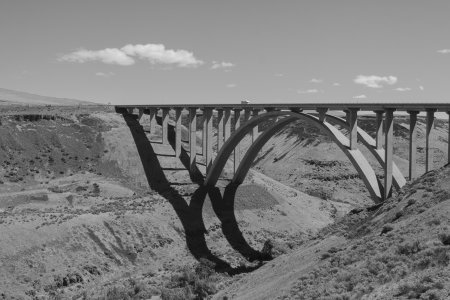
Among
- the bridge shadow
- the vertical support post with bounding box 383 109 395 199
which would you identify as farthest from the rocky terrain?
the vertical support post with bounding box 383 109 395 199

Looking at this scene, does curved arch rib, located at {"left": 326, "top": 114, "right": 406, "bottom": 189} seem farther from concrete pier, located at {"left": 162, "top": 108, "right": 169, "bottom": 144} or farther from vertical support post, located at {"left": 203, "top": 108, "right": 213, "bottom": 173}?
concrete pier, located at {"left": 162, "top": 108, "right": 169, "bottom": 144}

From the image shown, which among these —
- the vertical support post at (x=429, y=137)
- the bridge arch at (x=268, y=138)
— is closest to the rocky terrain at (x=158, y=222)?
the bridge arch at (x=268, y=138)

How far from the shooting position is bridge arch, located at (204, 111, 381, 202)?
3747 cm

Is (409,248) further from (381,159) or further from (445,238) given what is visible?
(381,159)

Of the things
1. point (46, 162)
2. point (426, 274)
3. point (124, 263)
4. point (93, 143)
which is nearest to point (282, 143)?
point (93, 143)

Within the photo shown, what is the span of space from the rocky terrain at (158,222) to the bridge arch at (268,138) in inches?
73.4

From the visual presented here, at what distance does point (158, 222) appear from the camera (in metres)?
49.6

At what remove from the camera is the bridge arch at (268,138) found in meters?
37.5

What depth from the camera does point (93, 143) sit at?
73.7 metres

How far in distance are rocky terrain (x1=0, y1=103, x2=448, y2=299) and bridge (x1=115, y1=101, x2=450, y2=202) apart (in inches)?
99.9

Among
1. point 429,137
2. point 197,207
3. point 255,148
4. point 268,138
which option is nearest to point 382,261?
point 429,137

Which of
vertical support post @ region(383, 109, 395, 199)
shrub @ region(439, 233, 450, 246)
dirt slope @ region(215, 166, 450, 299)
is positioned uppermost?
vertical support post @ region(383, 109, 395, 199)

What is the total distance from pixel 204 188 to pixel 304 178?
3851 centimetres

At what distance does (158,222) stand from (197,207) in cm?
772
